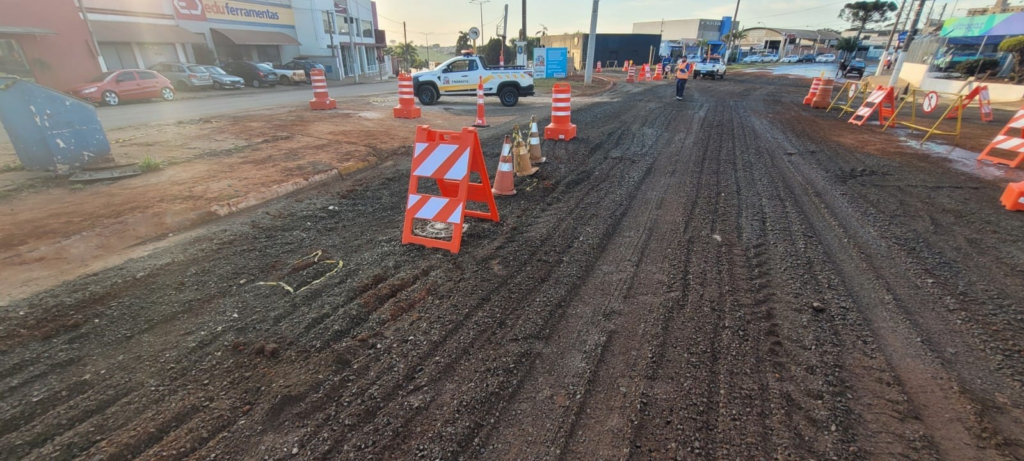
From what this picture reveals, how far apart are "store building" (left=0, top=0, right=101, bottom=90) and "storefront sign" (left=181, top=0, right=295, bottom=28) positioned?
8.52 meters

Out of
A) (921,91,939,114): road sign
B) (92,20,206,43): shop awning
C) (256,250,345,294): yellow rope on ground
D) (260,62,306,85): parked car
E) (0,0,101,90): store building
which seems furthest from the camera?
(260,62,306,85): parked car

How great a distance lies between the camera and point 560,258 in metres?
4.07

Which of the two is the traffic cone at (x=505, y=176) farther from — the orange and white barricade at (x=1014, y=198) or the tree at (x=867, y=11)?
the tree at (x=867, y=11)

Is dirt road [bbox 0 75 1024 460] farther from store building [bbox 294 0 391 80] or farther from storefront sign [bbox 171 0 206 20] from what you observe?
store building [bbox 294 0 391 80]

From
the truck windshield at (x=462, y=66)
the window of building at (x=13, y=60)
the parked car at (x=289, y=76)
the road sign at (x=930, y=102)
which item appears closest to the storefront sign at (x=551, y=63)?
the parked car at (x=289, y=76)

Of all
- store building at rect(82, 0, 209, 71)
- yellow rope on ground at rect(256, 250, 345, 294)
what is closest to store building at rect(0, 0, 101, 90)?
store building at rect(82, 0, 209, 71)

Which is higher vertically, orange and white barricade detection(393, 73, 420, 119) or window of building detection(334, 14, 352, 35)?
window of building detection(334, 14, 352, 35)

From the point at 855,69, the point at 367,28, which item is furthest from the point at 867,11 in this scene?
the point at 367,28

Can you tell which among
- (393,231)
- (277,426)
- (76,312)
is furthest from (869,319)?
(76,312)

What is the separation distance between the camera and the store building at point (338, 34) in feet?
124

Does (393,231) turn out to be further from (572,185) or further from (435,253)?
(572,185)

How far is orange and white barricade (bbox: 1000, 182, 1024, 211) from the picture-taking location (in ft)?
16.4

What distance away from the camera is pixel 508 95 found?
53.0 ft

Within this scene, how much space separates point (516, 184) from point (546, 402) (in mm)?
4364
